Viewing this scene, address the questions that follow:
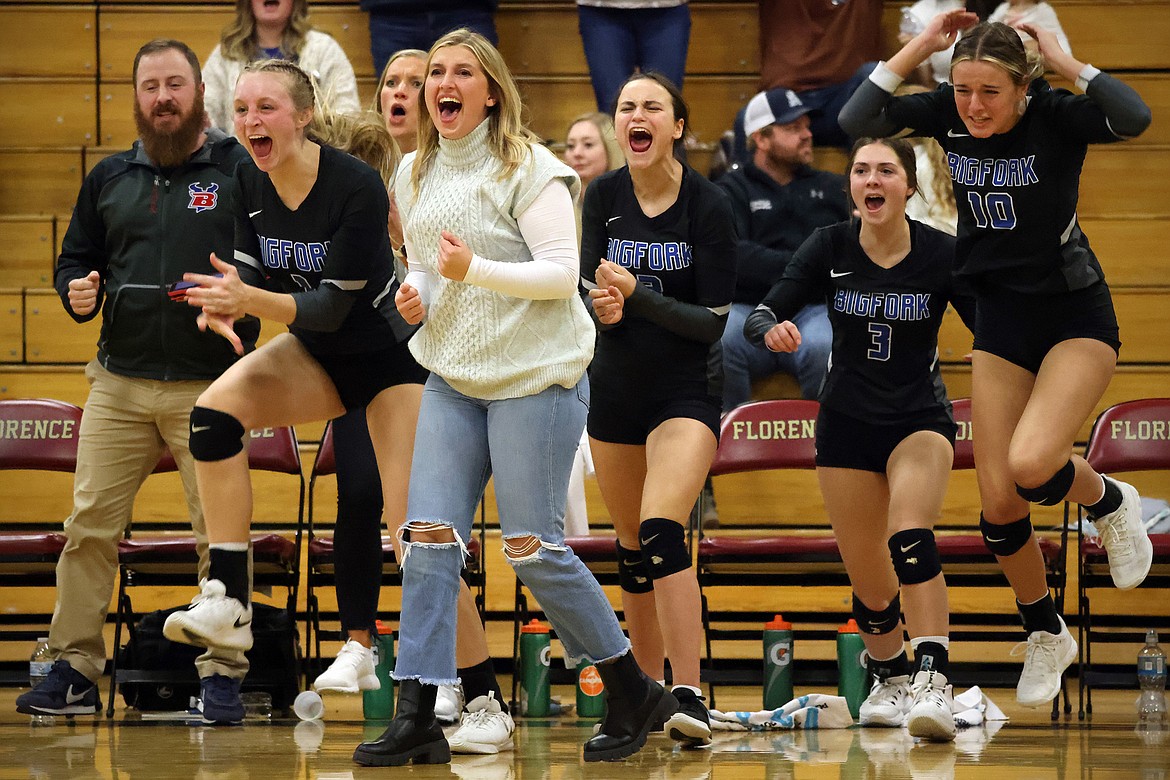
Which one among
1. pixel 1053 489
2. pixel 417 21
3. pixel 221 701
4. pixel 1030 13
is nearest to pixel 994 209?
pixel 1053 489

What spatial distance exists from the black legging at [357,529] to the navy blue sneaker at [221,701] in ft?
1.62

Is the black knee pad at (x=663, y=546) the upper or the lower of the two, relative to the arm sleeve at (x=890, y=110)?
lower

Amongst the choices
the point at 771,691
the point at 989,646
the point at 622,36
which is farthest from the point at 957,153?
the point at 622,36

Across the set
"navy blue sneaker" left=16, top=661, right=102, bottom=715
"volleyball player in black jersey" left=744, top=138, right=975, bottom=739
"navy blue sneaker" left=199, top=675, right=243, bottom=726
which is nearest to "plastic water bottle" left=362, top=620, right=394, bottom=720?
"navy blue sneaker" left=199, top=675, right=243, bottom=726

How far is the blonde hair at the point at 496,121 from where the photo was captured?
3584 mm

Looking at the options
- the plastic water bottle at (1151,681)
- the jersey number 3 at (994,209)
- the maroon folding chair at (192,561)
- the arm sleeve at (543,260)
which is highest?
the jersey number 3 at (994,209)

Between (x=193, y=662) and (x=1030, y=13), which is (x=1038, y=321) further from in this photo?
(x=1030, y=13)

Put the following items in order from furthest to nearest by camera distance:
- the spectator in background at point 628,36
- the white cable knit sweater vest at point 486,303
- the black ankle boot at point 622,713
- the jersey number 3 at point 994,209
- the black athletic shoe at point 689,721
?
the spectator in background at point 628,36 < the jersey number 3 at point 994,209 < the black athletic shoe at point 689,721 < the black ankle boot at point 622,713 < the white cable knit sweater vest at point 486,303

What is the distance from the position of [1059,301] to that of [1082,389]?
0.28m

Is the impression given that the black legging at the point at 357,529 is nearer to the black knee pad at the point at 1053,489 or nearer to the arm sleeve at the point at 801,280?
the arm sleeve at the point at 801,280

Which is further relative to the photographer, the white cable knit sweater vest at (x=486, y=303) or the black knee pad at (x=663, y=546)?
the black knee pad at (x=663, y=546)

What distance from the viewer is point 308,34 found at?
7.08 metres

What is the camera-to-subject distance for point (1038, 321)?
4.16m

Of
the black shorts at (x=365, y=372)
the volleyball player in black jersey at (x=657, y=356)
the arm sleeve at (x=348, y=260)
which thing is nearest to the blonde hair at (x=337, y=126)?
the arm sleeve at (x=348, y=260)
